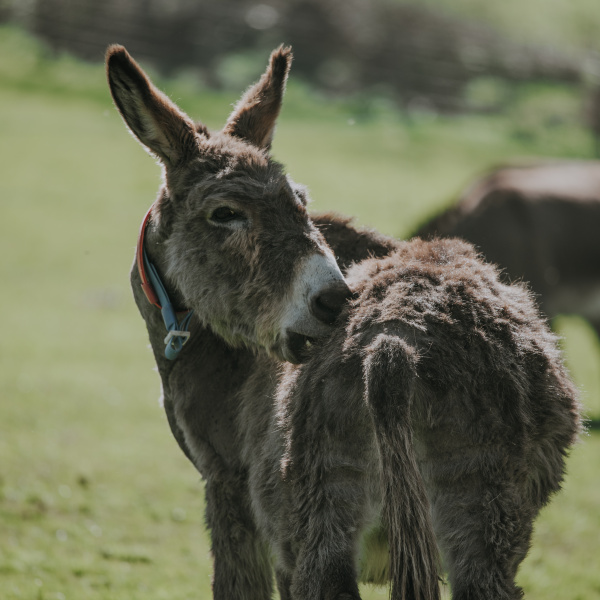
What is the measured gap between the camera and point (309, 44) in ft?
86.9

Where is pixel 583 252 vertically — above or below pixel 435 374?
above

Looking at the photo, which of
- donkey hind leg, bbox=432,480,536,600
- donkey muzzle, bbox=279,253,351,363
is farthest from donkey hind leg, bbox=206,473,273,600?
donkey hind leg, bbox=432,480,536,600

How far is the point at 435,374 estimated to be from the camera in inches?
98.7

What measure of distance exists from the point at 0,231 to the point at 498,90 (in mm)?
18340

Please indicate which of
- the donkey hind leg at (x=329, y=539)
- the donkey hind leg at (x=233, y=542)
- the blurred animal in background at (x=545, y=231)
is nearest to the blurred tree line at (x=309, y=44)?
the blurred animal in background at (x=545, y=231)

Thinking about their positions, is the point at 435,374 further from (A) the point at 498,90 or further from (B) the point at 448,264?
(A) the point at 498,90

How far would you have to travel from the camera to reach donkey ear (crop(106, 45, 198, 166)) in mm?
3090

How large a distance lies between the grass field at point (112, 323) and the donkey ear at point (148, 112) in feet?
5.97

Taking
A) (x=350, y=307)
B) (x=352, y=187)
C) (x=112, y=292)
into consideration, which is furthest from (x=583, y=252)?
(x=352, y=187)

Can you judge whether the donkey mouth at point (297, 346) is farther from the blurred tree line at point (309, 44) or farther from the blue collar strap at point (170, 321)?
the blurred tree line at point (309, 44)

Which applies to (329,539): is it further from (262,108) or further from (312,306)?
(262,108)

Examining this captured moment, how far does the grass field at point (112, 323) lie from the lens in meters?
5.02

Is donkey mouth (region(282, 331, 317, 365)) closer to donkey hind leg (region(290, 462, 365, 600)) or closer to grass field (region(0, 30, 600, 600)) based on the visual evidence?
donkey hind leg (region(290, 462, 365, 600))

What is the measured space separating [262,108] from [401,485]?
2179 mm
